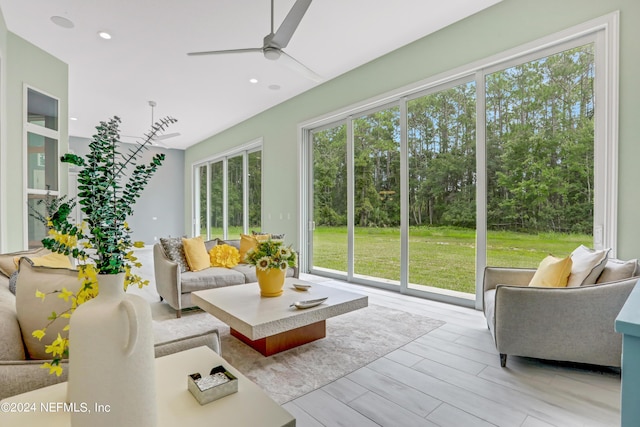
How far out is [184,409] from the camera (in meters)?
0.88

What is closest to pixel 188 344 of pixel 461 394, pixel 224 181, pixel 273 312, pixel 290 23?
pixel 273 312

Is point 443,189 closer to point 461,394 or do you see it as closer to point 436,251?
point 436,251

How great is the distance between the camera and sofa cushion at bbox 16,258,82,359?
120cm

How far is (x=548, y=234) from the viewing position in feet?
10.5

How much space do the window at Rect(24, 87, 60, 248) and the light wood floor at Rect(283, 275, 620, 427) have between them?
173 inches

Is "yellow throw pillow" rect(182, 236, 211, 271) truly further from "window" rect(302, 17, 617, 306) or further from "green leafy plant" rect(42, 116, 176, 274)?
"green leafy plant" rect(42, 116, 176, 274)

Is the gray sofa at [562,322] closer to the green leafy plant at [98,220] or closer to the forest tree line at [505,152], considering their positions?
the forest tree line at [505,152]

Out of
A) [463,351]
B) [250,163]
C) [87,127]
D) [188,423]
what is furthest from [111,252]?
[87,127]

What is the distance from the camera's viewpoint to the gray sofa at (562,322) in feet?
6.67

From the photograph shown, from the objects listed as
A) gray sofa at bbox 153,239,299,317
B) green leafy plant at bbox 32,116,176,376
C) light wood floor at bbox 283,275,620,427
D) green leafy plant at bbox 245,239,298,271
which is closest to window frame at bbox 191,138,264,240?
gray sofa at bbox 153,239,299,317

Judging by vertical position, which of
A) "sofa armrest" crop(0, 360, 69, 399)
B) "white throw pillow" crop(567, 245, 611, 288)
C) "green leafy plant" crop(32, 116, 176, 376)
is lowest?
"sofa armrest" crop(0, 360, 69, 399)

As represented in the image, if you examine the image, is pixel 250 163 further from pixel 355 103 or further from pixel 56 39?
pixel 56 39

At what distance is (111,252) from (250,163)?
22.8 ft

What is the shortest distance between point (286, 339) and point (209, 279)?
4.63ft
